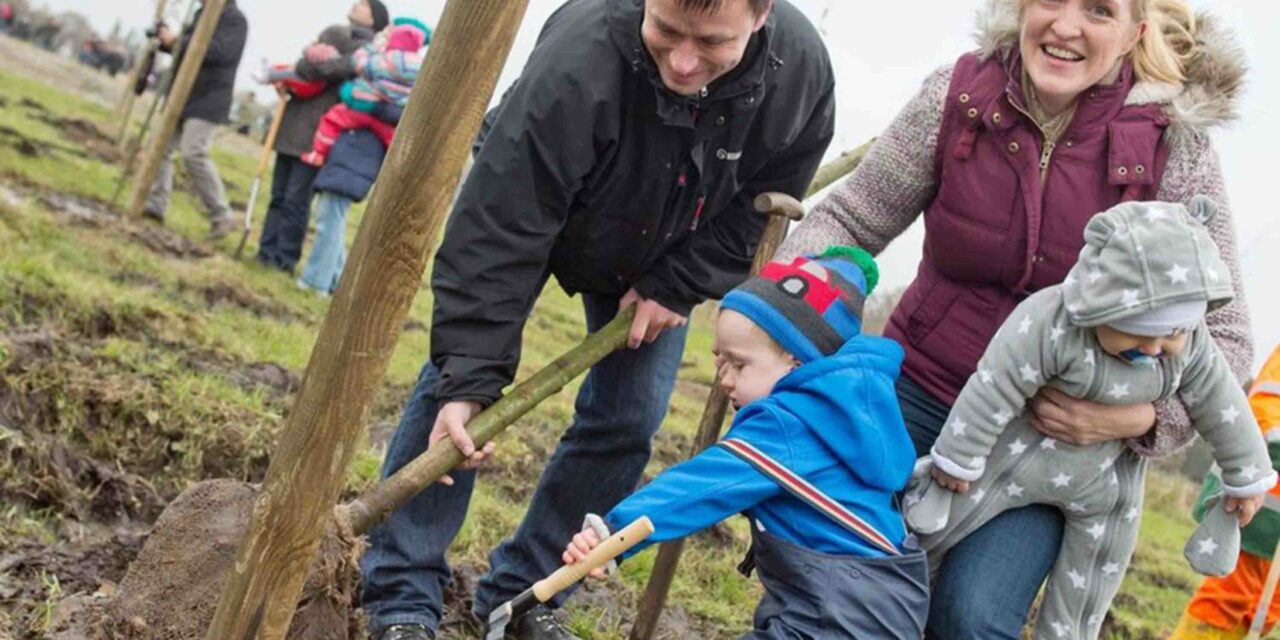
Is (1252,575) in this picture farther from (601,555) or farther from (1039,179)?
(601,555)

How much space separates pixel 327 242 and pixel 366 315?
7330 millimetres

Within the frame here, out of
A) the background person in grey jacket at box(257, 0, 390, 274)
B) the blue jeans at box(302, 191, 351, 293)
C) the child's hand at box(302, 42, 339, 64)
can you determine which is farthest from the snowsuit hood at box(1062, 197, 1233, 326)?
→ the child's hand at box(302, 42, 339, 64)

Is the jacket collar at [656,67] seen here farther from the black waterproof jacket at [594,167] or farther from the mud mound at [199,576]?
the mud mound at [199,576]

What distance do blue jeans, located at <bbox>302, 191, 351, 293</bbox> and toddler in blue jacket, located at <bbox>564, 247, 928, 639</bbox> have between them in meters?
6.53

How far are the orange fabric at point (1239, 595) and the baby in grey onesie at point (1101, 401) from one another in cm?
189

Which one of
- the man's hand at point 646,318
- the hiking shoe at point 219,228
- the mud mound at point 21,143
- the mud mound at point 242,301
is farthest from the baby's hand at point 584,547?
the mud mound at point 21,143

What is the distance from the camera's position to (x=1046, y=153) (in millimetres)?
3158

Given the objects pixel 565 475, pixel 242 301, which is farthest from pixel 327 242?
pixel 565 475

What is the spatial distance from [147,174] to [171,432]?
6.12m

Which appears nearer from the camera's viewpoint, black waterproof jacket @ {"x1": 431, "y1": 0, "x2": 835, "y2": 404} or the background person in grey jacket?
black waterproof jacket @ {"x1": 431, "y1": 0, "x2": 835, "y2": 404}

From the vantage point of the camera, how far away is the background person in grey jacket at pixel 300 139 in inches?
393

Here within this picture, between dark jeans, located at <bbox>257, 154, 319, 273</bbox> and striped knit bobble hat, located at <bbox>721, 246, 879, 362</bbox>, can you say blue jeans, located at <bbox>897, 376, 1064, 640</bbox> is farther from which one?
dark jeans, located at <bbox>257, 154, 319, 273</bbox>

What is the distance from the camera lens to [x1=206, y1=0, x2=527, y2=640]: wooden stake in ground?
238 cm

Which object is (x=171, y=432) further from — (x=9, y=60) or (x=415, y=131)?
(x=9, y=60)
